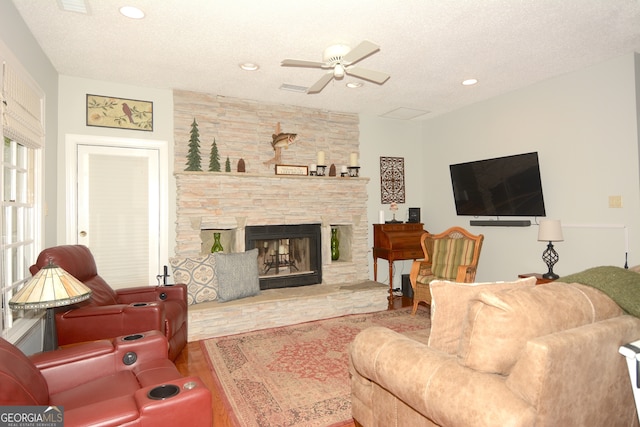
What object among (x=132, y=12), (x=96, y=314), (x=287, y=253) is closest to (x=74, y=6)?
(x=132, y=12)

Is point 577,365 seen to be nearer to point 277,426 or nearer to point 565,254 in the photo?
point 277,426

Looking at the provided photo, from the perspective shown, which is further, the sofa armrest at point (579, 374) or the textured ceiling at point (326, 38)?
the textured ceiling at point (326, 38)

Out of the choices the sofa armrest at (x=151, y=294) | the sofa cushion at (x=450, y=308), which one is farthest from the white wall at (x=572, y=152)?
the sofa armrest at (x=151, y=294)

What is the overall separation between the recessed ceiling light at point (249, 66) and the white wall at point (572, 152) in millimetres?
3136

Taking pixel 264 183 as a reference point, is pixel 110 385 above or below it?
below

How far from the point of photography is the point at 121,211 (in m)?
4.33

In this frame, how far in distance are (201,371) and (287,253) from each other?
2.35m

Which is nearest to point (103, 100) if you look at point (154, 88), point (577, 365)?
point (154, 88)

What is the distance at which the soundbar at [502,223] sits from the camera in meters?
4.54

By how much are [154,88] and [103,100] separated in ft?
1.88

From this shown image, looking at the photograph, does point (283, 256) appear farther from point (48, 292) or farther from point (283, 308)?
point (48, 292)

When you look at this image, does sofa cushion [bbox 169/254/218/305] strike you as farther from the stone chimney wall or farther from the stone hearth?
the stone chimney wall

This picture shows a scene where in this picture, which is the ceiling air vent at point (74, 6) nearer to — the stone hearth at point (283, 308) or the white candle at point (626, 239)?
the stone hearth at point (283, 308)

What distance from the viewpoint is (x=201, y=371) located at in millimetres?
3121
